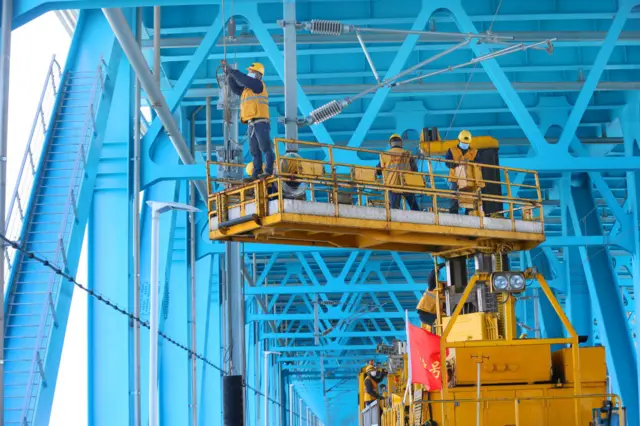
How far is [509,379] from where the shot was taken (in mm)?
16250

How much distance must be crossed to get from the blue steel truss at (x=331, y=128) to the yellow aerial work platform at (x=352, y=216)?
2.25 metres

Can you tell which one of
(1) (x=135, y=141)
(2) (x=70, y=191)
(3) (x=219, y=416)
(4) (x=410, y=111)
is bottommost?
(3) (x=219, y=416)

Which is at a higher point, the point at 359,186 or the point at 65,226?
the point at 359,186

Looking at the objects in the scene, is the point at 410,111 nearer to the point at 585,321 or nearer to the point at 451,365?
the point at 585,321

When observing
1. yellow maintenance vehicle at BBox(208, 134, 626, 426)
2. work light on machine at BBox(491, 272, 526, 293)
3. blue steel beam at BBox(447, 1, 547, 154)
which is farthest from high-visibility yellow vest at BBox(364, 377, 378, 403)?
work light on machine at BBox(491, 272, 526, 293)

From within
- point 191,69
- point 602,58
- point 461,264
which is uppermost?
point 602,58

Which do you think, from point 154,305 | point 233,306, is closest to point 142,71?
point 154,305

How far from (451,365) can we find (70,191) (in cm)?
748

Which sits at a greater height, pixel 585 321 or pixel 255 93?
pixel 255 93

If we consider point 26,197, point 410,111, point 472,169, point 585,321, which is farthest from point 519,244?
point 585,321

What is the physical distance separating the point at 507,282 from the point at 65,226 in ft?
25.8

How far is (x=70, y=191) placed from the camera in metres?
17.5

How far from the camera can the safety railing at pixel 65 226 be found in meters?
15.5

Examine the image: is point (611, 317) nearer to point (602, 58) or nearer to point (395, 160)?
point (602, 58)
